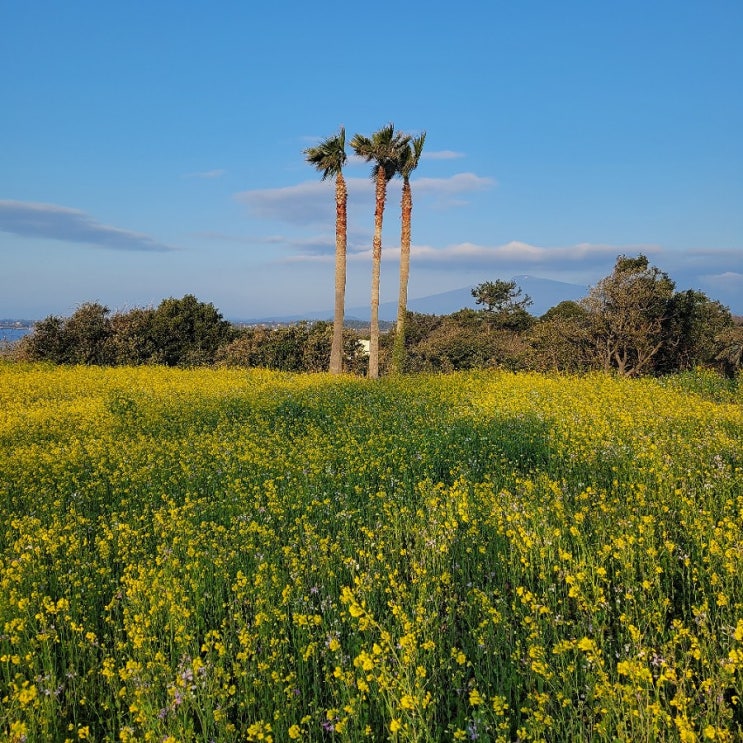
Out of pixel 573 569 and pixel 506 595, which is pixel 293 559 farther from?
pixel 573 569

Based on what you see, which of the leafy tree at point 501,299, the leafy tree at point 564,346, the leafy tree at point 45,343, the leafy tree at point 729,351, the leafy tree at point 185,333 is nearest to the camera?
the leafy tree at point 729,351

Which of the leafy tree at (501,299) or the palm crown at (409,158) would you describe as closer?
the palm crown at (409,158)

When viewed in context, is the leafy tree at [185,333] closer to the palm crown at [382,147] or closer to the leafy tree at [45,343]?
the leafy tree at [45,343]

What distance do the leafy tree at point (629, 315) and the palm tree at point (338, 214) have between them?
11896mm

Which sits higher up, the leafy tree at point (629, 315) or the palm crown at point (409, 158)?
the palm crown at point (409, 158)

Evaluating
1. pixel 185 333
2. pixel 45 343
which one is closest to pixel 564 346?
pixel 185 333

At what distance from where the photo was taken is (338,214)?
90.6ft

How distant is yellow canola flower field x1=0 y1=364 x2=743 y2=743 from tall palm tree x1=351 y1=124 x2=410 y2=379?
49.8 feet

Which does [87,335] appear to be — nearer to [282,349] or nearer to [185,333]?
[185,333]

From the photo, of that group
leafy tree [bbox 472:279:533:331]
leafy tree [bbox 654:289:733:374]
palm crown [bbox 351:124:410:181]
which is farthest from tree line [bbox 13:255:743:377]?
leafy tree [bbox 472:279:533:331]

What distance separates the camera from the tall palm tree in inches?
1077

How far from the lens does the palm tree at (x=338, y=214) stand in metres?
27.3

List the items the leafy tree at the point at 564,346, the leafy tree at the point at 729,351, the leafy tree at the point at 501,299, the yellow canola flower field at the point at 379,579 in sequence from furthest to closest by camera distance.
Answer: the leafy tree at the point at 501,299 → the leafy tree at the point at 564,346 → the leafy tree at the point at 729,351 → the yellow canola flower field at the point at 379,579

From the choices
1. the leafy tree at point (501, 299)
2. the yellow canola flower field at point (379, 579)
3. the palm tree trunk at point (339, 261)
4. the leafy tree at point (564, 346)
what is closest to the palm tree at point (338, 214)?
the palm tree trunk at point (339, 261)
